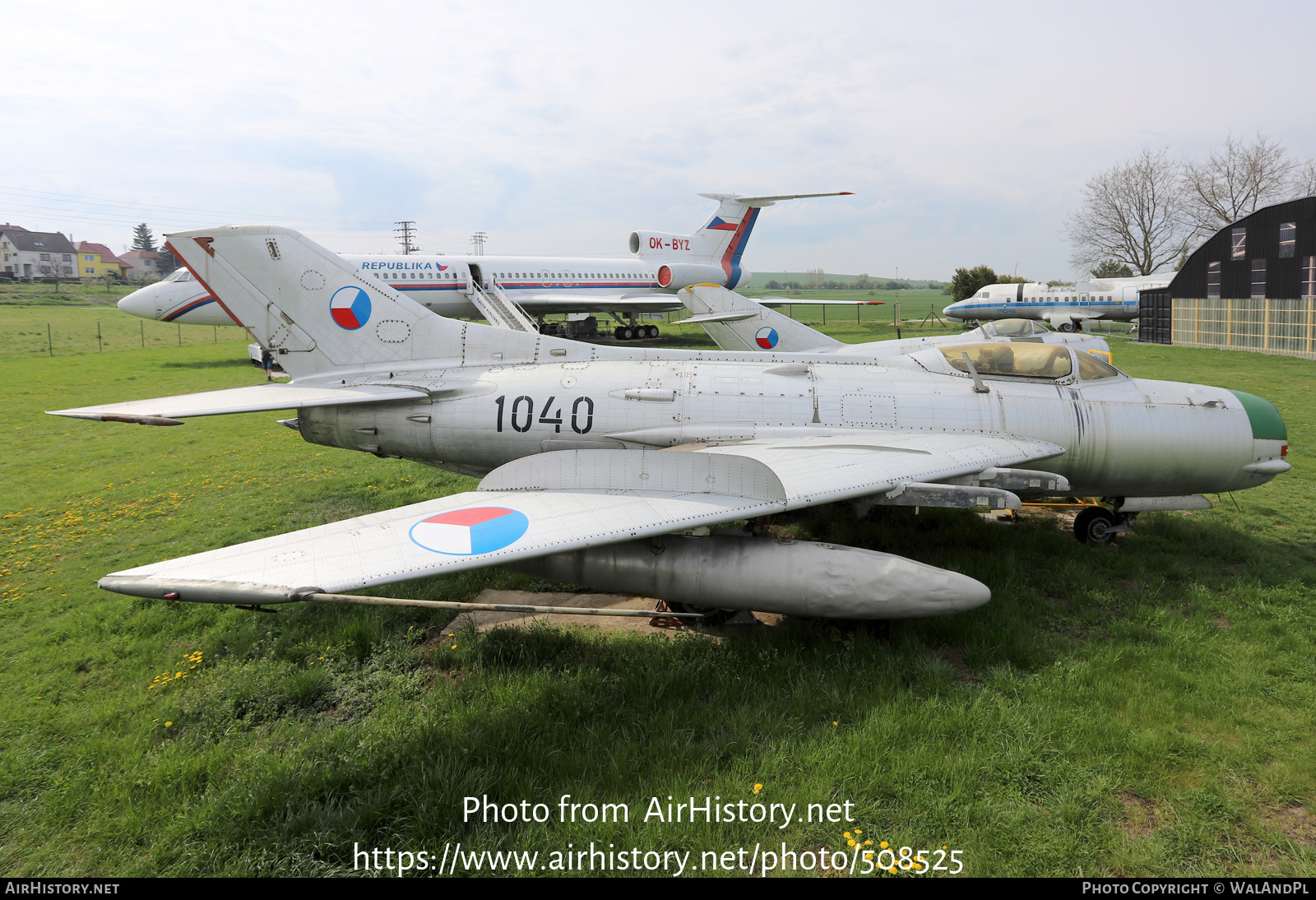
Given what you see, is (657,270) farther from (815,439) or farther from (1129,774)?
(1129,774)

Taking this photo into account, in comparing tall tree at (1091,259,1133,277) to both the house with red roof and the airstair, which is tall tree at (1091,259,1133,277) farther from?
the house with red roof

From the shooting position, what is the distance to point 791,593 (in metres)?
5.52

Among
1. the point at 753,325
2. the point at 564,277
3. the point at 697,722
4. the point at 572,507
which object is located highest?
the point at 564,277

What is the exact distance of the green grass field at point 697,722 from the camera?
3.95m

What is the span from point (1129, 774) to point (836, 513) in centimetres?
523

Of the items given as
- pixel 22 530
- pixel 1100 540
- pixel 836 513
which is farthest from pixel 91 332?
pixel 1100 540

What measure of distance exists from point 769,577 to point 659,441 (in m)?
2.43

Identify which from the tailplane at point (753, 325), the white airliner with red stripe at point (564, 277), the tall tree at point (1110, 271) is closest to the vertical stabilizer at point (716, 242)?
the white airliner with red stripe at point (564, 277)

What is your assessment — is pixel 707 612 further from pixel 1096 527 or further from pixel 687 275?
pixel 687 275

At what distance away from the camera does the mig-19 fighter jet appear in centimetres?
506

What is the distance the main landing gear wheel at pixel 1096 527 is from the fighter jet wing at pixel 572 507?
1889 mm

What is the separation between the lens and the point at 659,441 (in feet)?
24.6

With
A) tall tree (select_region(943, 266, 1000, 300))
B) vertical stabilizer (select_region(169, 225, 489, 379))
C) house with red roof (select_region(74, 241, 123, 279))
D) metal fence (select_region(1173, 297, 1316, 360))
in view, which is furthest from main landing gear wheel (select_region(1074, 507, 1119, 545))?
house with red roof (select_region(74, 241, 123, 279))

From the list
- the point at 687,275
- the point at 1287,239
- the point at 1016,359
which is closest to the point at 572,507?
the point at 1016,359
